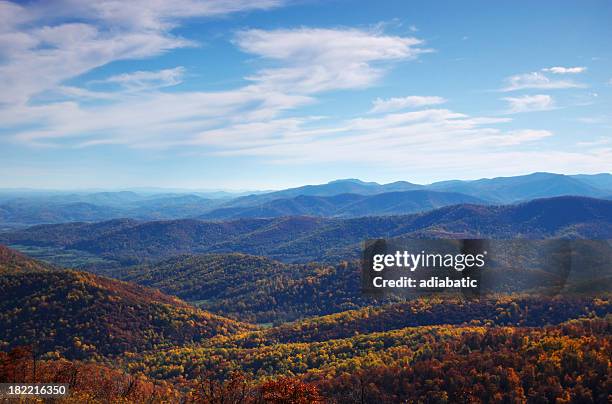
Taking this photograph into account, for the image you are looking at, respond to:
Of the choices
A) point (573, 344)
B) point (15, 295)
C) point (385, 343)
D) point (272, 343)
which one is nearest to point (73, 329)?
point (15, 295)

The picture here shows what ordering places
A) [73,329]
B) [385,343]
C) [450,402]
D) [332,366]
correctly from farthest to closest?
[73,329], [385,343], [332,366], [450,402]

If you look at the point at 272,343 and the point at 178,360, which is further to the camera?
the point at 272,343

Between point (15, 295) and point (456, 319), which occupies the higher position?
point (15, 295)

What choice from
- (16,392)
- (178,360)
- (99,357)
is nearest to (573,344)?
(16,392)

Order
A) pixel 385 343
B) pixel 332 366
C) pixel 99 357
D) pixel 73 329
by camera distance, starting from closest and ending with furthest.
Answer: pixel 332 366
pixel 385 343
pixel 99 357
pixel 73 329

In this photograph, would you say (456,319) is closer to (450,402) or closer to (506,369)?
(506,369)

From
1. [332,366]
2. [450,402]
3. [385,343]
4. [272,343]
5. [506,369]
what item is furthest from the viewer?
[272,343]

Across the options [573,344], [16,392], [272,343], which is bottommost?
[272,343]

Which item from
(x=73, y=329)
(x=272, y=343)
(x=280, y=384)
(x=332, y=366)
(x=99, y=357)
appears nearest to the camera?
(x=280, y=384)

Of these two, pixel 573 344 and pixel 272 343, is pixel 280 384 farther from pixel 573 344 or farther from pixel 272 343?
pixel 272 343
